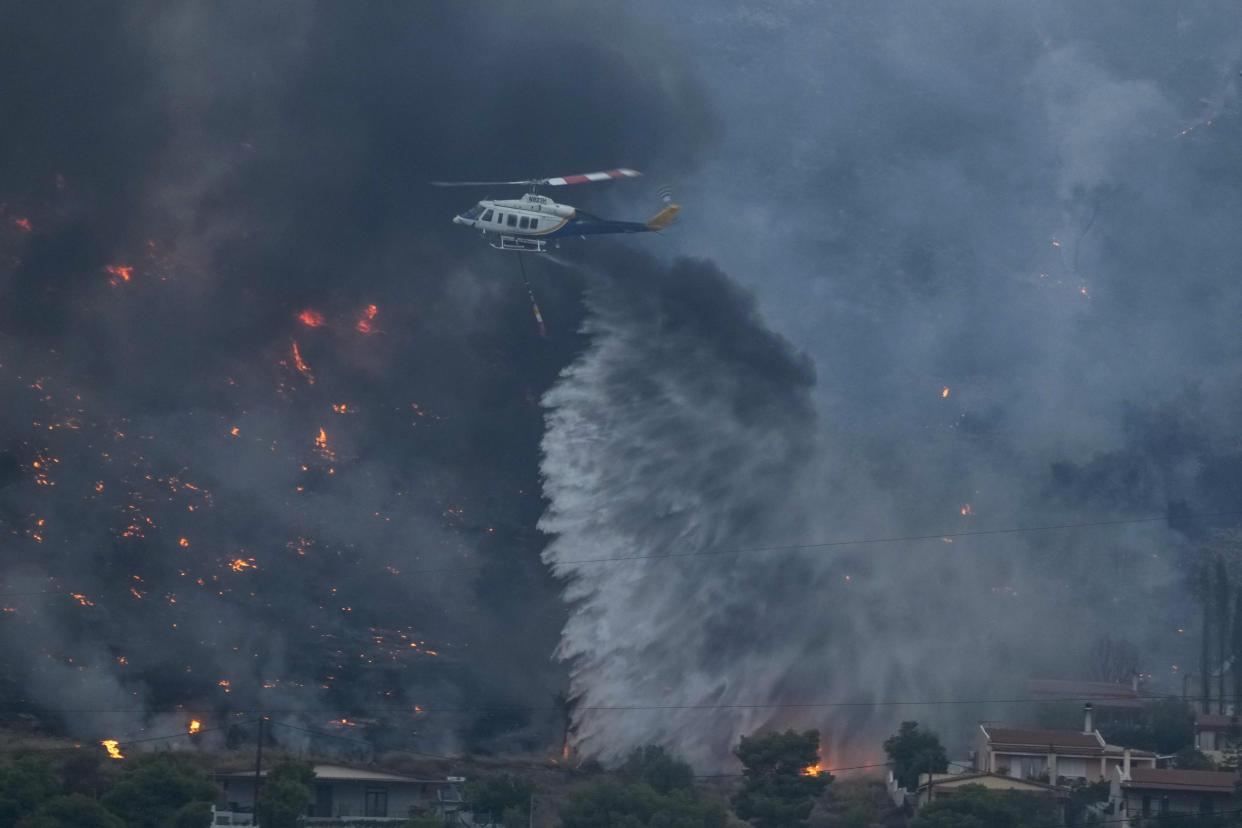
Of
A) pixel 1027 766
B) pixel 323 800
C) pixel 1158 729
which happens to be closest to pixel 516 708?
pixel 323 800

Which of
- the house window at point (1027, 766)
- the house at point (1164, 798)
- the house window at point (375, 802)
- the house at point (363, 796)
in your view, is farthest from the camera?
the house window at point (1027, 766)

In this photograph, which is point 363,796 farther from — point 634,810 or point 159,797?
point 634,810

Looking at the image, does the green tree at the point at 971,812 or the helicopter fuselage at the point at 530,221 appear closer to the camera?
the green tree at the point at 971,812

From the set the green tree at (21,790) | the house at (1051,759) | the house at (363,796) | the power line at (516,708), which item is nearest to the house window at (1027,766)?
the house at (1051,759)

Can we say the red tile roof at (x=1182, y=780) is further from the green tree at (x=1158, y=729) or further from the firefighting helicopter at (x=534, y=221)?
the firefighting helicopter at (x=534, y=221)

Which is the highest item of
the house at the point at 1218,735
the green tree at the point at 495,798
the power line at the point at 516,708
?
the power line at the point at 516,708

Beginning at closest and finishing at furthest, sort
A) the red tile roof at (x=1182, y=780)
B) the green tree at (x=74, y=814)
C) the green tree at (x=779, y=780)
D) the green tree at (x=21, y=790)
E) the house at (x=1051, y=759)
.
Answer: the green tree at (x=74, y=814) → the green tree at (x=21, y=790) → the green tree at (x=779, y=780) → the red tile roof at (x=1182, y=780) → the house at (x=1051, y=759)

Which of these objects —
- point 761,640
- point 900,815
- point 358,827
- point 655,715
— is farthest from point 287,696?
point 900,815
